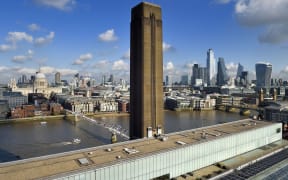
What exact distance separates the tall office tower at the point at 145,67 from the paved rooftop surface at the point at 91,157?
4.23m

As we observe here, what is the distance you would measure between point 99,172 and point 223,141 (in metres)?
11.6

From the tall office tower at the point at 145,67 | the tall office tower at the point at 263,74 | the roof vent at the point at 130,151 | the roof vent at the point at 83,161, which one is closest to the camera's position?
the roof vent at the point at 83,161

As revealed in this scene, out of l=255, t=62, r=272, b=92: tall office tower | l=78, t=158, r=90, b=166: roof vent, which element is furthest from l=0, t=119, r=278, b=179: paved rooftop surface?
l=255, t=62, r=272, b=92: tall office tower

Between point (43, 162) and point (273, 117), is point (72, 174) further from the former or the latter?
point (273, 117)

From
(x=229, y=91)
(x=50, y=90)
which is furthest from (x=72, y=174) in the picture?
(x=229, y=91)

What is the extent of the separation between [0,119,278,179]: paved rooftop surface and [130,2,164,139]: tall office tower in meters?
4.23

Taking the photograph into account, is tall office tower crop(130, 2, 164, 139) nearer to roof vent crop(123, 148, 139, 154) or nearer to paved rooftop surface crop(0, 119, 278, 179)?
paved rooftop surface crop(0, 119, 278, 179)

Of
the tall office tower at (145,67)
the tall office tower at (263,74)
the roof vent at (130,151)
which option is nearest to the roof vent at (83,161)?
the roof vent at (130,151)

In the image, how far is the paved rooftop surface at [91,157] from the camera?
12.3 m

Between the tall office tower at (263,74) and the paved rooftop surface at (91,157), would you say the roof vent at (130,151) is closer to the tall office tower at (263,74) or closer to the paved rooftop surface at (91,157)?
the paved rooftop surface at (91,157)

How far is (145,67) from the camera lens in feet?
73.5

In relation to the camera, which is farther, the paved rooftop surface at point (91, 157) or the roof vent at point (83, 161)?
the roof vent at point (83, 161)

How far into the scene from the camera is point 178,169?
16.2 meters

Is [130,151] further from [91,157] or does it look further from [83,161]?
→ [83,161]
